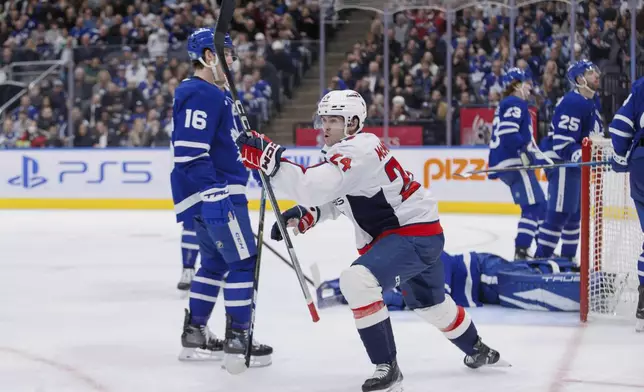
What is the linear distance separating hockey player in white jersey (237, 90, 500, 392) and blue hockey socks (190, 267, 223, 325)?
526mm

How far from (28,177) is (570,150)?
7.28 metres

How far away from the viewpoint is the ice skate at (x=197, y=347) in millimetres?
3711

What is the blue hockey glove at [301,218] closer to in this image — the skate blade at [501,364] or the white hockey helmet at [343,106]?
the white hockey helmet at [343,106]

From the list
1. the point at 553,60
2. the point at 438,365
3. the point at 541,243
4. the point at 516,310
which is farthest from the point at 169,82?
the point at 438,365

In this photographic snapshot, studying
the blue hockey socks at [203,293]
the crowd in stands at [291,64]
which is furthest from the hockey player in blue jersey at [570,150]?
the crowd in stands at [291,64]

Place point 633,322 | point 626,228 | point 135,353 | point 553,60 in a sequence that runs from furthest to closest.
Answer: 1. point 553,60
2. point 626,228
3. point 633,322
4. point 135,353

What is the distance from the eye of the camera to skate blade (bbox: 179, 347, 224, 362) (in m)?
3.71

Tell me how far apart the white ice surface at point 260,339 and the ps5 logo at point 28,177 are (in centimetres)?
470

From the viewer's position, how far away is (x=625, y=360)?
3.68 metres

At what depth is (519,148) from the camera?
20.4ft

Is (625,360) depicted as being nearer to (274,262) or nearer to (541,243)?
(541,243)

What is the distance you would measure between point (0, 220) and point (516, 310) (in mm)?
6536

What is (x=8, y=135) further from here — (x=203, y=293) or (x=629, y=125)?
(x=629, y=125)

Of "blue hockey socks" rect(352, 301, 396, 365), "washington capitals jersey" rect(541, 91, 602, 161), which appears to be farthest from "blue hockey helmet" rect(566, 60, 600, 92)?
"blue hockey socks" rect(352, 301, 396, 365)
